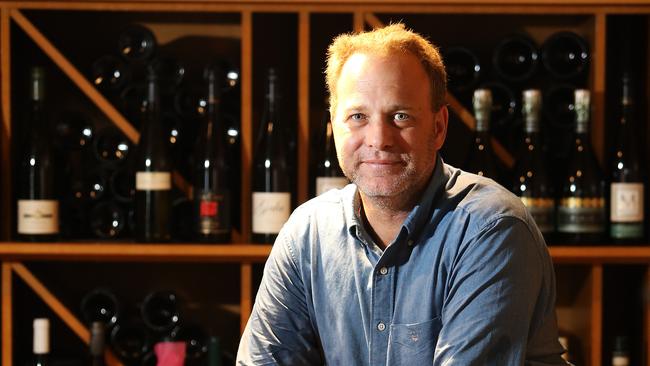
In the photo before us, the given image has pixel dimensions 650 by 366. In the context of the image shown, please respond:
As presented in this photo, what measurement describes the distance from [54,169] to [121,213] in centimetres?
19

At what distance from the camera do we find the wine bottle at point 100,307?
209 centimetres

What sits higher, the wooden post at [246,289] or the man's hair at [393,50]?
the man's hair at [393,50]

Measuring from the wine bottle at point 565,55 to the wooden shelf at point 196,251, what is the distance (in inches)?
15.7

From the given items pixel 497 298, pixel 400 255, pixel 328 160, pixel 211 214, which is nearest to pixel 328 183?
pixel 328 160

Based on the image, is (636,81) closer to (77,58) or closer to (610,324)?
(610,324)

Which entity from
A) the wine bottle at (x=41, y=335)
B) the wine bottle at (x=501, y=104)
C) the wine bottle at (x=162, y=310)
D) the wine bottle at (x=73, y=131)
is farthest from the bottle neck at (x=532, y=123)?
the wine bottle at (x=41, y=335)

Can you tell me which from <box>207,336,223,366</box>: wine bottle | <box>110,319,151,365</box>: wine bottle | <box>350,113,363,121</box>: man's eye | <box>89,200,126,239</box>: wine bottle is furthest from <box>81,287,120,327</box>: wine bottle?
<box>350,113,363,121</box>: man's eye

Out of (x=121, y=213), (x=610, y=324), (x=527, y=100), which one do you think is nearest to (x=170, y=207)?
(x=121, y=213)

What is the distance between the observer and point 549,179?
2.09m

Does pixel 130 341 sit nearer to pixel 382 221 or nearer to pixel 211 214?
pixel 211 214

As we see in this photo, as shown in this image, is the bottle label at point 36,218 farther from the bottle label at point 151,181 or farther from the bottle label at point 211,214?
the bottle label at point 211,214

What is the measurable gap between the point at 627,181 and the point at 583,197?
105 mm

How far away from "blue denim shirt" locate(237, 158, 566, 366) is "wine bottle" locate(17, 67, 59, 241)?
770 millimetres

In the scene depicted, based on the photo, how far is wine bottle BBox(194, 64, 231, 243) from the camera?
1.96 m
